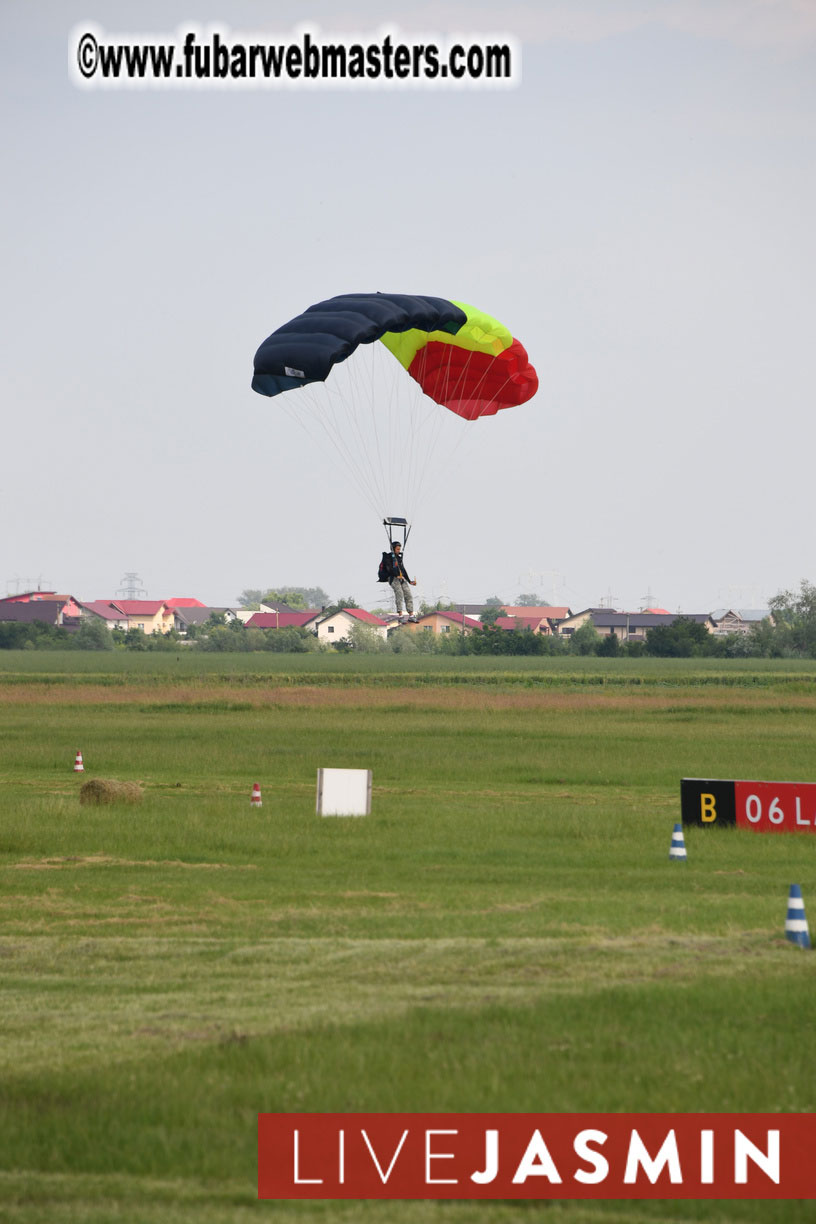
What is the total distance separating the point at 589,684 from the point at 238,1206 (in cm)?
7547

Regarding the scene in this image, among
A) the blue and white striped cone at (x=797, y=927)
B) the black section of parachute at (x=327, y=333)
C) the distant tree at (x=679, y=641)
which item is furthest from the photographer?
the distant tree at (x=679, y=641)

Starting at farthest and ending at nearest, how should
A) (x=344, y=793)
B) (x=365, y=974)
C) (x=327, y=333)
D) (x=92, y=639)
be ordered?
(x=92, y=639) < (x=327, y=333) < (x=344, y=793) < (x=365, y=974)

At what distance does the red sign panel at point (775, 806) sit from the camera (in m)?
21.7

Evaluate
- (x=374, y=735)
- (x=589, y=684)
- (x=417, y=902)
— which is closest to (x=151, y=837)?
(x=417, y=902)

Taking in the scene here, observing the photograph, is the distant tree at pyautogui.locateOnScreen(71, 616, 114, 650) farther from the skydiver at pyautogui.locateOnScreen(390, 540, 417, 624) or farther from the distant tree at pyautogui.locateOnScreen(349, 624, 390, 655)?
the skydiver at pyautogui.locateOnScreen(390, 540, 417, 624)

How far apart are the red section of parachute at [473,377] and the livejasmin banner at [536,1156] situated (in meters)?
26.6

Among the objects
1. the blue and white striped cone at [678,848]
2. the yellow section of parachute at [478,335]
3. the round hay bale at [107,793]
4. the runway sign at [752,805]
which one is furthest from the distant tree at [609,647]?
the blue and white striped cone at [678,848]

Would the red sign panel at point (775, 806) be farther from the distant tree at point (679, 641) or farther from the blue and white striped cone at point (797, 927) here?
the distant tree at point (679, 641)

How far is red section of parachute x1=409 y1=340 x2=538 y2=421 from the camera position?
3362 centimetres

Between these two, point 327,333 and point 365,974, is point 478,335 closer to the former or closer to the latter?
point 327,333

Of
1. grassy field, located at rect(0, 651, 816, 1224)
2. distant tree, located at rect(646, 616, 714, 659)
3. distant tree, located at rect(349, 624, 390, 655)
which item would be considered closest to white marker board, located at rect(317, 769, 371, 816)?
grassy field, located at rect(0, 651, 816, 1224)

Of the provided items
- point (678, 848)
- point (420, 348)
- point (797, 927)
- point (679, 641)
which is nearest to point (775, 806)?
point (678, 848)

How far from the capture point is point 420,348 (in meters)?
34.4

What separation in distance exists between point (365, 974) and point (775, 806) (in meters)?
11.9
